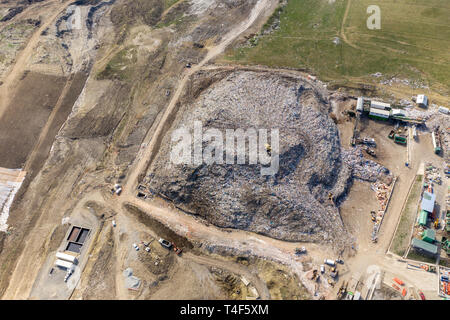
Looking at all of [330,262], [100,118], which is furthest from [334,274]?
[100,118]

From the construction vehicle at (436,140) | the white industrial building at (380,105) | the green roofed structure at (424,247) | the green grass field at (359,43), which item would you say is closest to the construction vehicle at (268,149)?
the green roofed structure at (424,247)

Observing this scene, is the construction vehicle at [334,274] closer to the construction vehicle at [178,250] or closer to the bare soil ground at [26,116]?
the construction vehicle at [178,250]

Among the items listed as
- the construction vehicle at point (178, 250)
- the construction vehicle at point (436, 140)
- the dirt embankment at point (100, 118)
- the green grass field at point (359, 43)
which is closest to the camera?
the construction vehicle at point (178, 250)

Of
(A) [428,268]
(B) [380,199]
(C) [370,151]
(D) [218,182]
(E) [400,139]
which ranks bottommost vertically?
(A) [428,268]

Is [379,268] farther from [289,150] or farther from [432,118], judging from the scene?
[432,118]

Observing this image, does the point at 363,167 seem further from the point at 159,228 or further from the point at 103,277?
the point at 103,277

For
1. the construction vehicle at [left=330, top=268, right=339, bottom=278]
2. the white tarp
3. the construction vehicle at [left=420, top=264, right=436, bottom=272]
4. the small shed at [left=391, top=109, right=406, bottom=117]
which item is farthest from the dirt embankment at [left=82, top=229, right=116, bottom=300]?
the small shed at [left=391, top=109, right=406, bottom=117]
